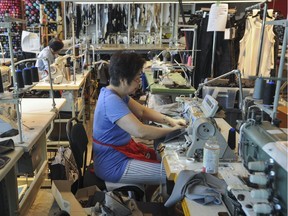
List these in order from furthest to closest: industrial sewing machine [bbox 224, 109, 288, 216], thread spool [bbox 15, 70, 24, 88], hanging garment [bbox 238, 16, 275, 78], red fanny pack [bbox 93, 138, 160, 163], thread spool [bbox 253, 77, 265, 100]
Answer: hanging garment [bbox 238, 16, 275, 78]
red fanny pack [bbox 93, 138, 160, 163]
thread spool [bbox 15, 70, 24, 88]
thread spool [bbox 253, 77, 265, 100]
industrial sewing machine [bbox 224, 109, 288, 216]

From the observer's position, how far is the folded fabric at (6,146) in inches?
62.7

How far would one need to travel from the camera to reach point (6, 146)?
163 cm

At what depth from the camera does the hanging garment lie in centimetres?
443

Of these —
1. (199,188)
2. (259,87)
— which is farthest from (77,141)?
(259,87)

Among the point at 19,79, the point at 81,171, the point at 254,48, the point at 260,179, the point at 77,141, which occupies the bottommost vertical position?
the point at 81,171

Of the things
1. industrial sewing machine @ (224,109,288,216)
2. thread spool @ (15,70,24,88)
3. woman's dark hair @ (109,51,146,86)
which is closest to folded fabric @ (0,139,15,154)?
thread spool @ (15,70,24,88)

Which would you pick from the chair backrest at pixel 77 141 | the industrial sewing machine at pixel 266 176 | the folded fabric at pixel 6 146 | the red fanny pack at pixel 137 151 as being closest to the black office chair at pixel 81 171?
the chair backrest at pixel 77 141

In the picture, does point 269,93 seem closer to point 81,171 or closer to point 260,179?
point 260,179

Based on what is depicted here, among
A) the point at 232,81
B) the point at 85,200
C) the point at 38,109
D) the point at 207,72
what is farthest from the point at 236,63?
the point at 85,200

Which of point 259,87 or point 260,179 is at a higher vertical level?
point 259,87

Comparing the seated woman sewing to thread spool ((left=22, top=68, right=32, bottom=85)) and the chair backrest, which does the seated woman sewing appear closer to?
the chair backrest

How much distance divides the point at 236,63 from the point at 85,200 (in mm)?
3670

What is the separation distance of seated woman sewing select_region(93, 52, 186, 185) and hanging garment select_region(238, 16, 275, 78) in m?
2.79

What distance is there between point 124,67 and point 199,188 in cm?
99
